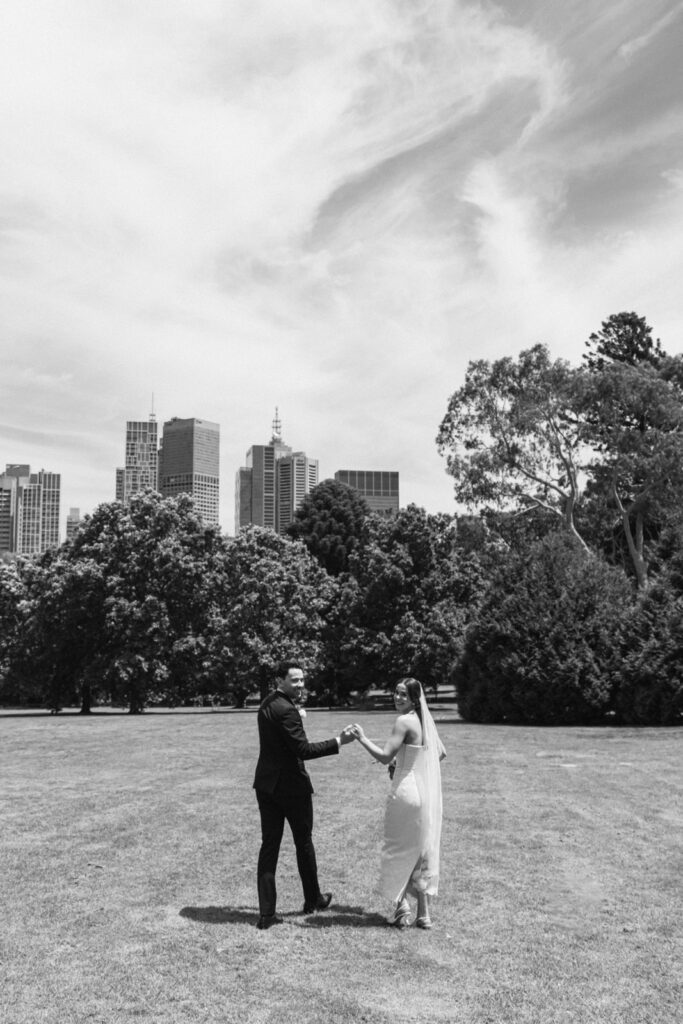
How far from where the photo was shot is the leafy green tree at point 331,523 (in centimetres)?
7306

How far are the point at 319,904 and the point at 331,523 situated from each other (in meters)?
65.7

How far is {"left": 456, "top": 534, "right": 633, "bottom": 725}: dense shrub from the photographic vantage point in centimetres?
3428

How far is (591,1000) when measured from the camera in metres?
6.52

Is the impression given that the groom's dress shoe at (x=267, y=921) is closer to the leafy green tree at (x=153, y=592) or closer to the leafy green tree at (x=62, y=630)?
the leafy green tree at (x=153, y=592)

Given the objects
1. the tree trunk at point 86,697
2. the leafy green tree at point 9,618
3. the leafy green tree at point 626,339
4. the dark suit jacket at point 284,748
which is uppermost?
the leafy green tree at point 626,339

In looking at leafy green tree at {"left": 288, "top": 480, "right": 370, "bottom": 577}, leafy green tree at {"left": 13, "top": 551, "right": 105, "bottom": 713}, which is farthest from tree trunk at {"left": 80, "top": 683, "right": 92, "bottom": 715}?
leafy green tree at {"left": 288, "top": 480, "right": 370, "bottom": 577}

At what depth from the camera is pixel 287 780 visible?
8.86 m

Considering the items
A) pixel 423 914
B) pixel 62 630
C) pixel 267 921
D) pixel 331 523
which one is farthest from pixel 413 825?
Answer: pixel 331 523

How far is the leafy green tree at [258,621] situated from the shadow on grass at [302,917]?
126 ft

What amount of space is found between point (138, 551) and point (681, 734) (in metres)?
29.2

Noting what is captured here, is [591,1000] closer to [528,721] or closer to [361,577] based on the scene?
[528,721]

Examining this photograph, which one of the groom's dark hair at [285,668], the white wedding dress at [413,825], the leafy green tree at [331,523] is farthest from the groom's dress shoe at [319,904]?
the leafy green tree at [331,523]

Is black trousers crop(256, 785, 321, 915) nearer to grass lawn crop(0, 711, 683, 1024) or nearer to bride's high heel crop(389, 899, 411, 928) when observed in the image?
grass lawn crop(0, 711, 683, 1024)

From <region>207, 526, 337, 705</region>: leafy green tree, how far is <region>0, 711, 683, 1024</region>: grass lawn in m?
29.1
